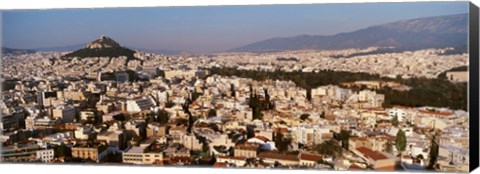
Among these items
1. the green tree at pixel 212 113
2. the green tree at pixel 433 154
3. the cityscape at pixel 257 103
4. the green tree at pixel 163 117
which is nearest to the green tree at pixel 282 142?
the cityscape at pixel 257 103

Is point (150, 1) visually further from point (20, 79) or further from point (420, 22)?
point (420, 22)

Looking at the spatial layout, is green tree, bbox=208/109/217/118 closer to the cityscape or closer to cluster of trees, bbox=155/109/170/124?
the cityscape

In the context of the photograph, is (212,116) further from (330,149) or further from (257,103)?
(330,149)

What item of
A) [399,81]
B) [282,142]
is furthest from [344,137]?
[399,81]

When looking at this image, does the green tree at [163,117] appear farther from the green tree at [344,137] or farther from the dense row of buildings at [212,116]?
the green tree at [344,137]

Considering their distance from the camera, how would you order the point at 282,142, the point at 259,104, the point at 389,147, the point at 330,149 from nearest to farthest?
the point at 389,147 → the point at 330,149 → the point at 282,142 → the point at 259,104

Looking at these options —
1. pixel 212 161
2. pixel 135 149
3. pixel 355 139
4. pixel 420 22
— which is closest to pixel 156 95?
pixel 135 149

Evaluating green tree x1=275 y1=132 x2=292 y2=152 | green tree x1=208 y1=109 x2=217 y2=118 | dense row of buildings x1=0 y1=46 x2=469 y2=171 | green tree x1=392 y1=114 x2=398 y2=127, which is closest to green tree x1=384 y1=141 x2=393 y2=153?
dense row of buildings x1=0 y1=46 x2=469 y2=171
